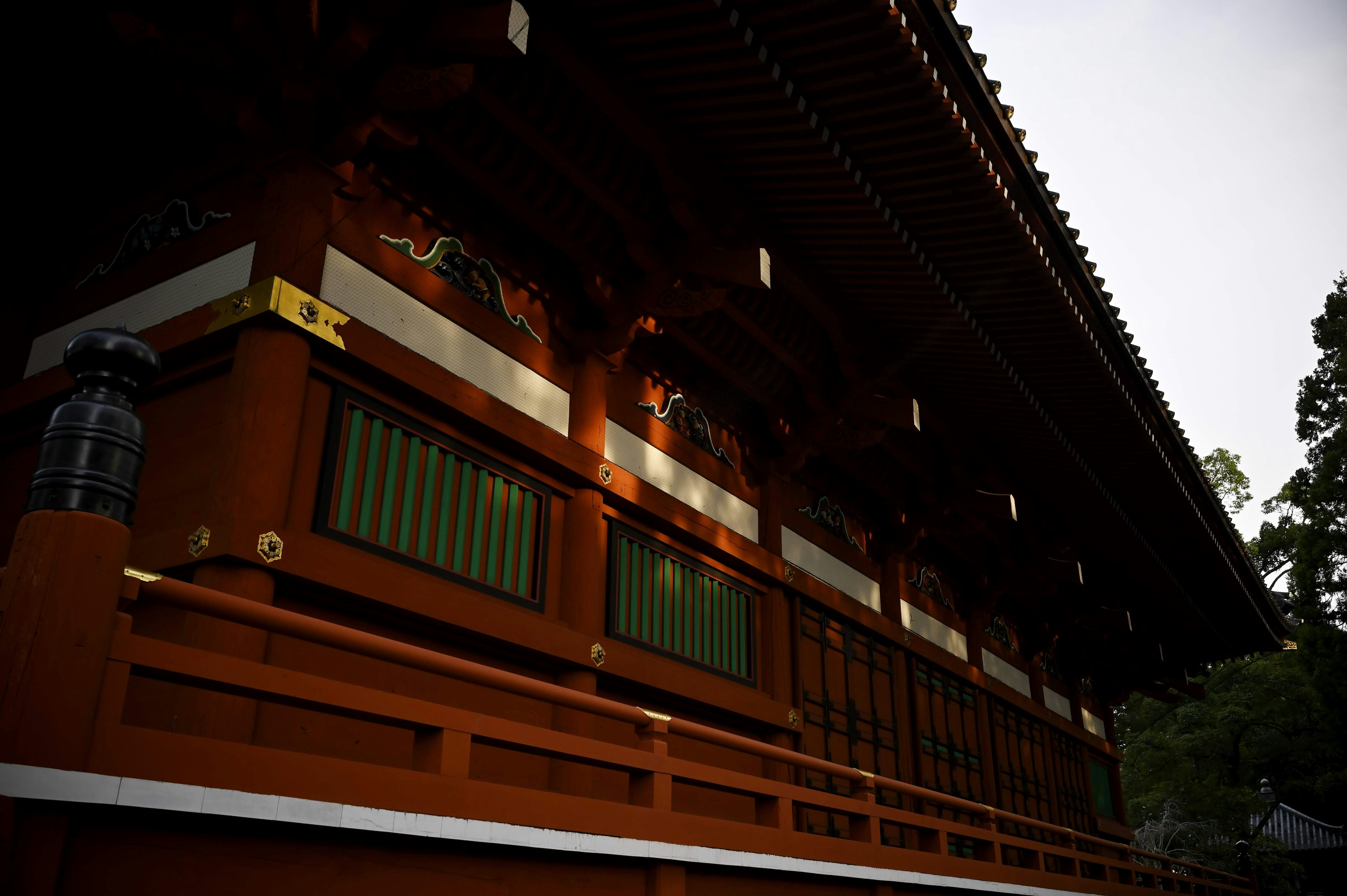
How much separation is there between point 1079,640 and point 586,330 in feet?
38.9

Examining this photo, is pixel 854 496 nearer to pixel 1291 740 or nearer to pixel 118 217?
pixel 118 217

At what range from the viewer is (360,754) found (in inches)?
217

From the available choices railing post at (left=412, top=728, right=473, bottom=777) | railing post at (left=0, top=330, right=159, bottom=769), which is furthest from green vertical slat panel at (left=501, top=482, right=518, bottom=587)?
railing post at (left=0, top=330, right=159, bottom=769)

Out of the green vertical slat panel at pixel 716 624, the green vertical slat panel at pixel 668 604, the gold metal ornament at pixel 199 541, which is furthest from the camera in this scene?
the green vertical slat panel at pixel 716 624

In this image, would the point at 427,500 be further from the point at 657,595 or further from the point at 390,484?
the point at 657,595

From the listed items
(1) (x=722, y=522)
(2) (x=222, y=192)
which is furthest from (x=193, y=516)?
(1) (x=722, y=522)

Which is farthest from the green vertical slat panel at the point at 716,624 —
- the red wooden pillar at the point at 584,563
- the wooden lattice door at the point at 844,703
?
the red wooden pillar at the point at 584,563

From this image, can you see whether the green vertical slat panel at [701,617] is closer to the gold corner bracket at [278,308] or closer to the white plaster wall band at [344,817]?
the white plaster wall band at [344,817]

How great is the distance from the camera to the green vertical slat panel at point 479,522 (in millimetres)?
6477

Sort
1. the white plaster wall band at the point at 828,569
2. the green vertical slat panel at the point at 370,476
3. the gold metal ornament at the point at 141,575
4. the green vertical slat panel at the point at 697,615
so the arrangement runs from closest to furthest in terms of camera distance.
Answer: the gold metal ornament at the point at 141,575 → the green vertical slat panel at the point at 370,476 → the green vertical slat panel at the point at 697,615 → the white plaster wall band at the point at 828,569

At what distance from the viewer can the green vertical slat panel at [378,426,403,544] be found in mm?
5969

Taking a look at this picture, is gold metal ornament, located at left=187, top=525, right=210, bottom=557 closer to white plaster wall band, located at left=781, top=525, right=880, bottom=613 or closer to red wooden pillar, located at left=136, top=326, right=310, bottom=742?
red wooden pillar, located at left=136, top=326, right=310, bottom=742

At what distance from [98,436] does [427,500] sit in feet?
9.68

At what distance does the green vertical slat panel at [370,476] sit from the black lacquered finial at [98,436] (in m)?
2.35
